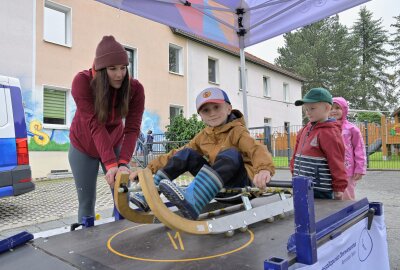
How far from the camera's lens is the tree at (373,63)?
1485 inches

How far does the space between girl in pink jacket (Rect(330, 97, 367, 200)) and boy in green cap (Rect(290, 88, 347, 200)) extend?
0.62 m

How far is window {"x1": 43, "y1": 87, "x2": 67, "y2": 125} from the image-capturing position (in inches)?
414

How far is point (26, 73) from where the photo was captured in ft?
32.5

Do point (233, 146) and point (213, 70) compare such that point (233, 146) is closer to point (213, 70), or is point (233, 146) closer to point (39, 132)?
point (39, 132)

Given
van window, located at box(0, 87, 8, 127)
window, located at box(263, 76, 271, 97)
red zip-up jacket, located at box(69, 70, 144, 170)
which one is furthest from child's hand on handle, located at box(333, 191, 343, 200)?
window, located at box(263, 76, 271, 97)

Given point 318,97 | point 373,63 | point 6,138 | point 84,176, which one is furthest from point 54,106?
point 373,63

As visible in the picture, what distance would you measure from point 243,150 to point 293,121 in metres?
22.5

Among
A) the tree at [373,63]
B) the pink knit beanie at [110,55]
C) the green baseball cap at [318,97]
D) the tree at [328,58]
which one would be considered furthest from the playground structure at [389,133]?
the tree at [373,63]

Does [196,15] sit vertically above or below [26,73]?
below

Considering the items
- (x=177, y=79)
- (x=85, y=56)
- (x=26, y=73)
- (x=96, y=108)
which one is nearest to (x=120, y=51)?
(x=96, y=108)

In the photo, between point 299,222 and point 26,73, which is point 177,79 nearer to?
point 26,73

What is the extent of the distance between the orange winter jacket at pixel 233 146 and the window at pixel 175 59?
13.0 meters

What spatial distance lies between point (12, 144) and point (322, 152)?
3929 mm

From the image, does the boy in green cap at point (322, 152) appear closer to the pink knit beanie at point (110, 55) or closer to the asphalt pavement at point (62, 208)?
the asphalt pavement at point (62, 208)
